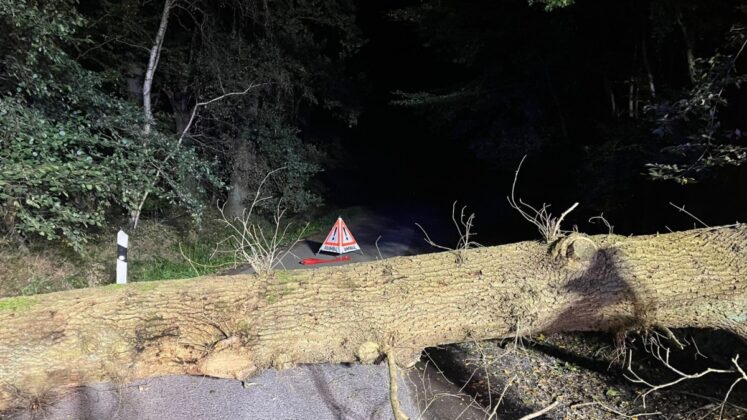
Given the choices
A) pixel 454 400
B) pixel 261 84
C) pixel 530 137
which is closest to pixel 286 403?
pixel 454 400

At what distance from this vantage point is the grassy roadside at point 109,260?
286 inches

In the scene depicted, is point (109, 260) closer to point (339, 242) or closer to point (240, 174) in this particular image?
point (339, 242)

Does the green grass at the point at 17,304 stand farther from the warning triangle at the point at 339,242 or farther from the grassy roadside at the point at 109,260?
the warning triangle at the point at 339,242

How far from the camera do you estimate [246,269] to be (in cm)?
904

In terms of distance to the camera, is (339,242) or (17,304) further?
(339,242)

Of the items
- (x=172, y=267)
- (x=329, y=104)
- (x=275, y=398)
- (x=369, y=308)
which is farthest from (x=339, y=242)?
(x=369, y=308)

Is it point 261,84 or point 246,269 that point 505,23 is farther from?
point 246,269

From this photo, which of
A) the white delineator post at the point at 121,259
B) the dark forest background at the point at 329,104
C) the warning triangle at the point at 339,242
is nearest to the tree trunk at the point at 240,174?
the dark forest background at the point at 329,104

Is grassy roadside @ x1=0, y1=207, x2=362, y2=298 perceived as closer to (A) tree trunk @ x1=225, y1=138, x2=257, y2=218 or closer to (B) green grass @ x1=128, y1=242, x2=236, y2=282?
(B) green grass @ x1=128, y1=242, x2=236, y2=282

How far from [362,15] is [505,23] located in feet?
37.6

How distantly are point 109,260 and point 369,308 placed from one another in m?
6.30

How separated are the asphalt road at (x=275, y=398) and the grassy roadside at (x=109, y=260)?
127 cm

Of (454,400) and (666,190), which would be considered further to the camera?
(666,190)

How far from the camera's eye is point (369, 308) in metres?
3.89
